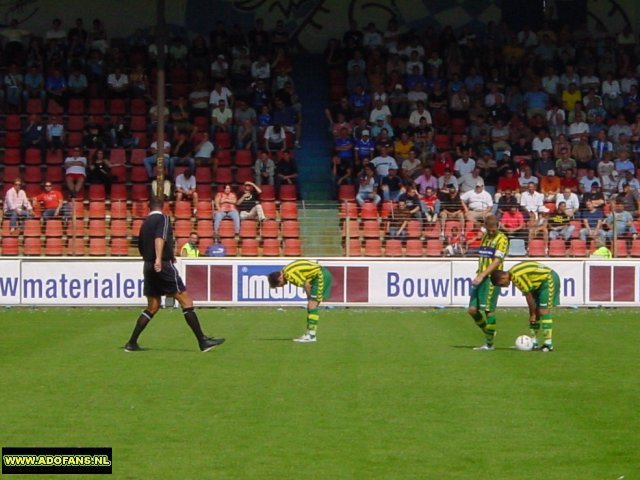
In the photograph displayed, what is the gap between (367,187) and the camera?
29.8 metres

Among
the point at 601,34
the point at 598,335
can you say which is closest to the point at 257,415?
the point at 598,335

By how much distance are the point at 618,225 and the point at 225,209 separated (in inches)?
350

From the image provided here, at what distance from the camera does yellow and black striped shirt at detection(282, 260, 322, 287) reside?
58.4 feet

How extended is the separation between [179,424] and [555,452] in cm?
320

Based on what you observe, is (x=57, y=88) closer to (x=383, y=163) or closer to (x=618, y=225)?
(x=383, y=163)

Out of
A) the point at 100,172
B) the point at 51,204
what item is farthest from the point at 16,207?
the point at 100,172

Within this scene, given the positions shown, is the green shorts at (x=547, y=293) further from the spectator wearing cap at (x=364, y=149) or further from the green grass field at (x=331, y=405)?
the spectator wearing cap at (x=364, y=149)

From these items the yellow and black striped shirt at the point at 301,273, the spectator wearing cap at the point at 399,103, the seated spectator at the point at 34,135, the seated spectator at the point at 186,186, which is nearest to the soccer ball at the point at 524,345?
the yellow and black striped shirt at the point at 301,273

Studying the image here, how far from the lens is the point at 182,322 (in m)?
22.2

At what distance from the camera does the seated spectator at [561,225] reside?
2822cm

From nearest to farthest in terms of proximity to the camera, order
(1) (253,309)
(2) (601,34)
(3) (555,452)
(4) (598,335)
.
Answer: (3) (555,452)
(4) (598,335)
(1) (253,309)
(2) (601,34)

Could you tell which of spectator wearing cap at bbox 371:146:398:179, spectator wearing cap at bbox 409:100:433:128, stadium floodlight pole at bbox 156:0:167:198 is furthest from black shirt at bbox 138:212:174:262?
spectator wearing cap at bbox 409:100:433:128

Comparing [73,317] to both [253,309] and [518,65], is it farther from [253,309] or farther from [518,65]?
[518,65]

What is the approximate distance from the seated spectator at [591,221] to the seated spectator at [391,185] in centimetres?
432
